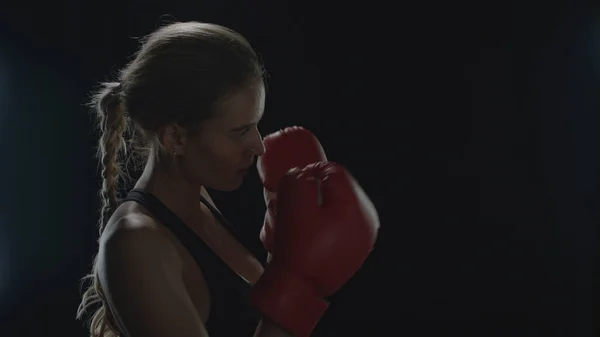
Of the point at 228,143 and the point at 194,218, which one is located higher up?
the point at 228,143

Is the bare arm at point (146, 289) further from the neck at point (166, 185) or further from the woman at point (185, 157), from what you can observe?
the neck at point (166, 185)

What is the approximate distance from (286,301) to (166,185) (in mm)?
267

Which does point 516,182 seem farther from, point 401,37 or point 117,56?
point 117,56

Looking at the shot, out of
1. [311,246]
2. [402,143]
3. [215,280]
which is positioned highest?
[311,246]

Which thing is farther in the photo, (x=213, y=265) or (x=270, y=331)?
(x=213, y=265)

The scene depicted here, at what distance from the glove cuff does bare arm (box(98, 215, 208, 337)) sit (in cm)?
9

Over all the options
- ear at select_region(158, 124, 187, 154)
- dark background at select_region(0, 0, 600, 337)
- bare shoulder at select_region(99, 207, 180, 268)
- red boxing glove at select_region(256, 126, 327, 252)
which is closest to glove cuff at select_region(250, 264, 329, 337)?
bare shoulder at select_region(99, 207, 180, 268)

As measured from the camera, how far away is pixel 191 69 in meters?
0.93

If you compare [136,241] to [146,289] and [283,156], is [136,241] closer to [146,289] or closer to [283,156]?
[146,289]

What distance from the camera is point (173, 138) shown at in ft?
3.17

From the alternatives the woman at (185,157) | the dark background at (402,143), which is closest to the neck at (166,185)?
the woman at (185,157)

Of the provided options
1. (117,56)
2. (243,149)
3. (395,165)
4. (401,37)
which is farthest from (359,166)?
(243,149)

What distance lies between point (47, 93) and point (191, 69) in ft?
4.61

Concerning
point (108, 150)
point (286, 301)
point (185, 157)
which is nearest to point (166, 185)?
point (185, 157)
